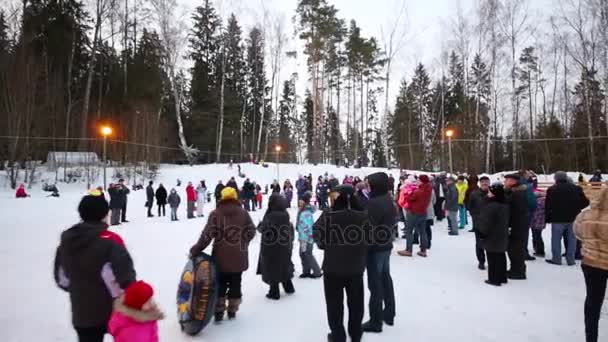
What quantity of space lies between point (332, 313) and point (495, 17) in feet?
86.0

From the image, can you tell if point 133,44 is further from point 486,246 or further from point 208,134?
point 486,246

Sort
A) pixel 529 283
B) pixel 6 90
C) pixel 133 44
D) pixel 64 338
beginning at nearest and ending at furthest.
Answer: pixel 64 338 → pixel 529 283 → pixel 6 90 → pixel 133 44

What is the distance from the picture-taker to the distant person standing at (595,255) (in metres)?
3.00

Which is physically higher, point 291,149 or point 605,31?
point 605,31

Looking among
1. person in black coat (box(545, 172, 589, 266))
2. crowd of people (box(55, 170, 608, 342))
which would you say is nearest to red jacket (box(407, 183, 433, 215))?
crowd of people (box(55, 170, 608, 342))

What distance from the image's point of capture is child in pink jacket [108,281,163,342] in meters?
2.20

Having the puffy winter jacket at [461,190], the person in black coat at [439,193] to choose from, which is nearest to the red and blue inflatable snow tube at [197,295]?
the puffy winter jacket at [461,190]

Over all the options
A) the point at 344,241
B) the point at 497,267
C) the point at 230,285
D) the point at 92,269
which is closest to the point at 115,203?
the point at 230,285

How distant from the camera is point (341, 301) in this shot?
10.6 feet

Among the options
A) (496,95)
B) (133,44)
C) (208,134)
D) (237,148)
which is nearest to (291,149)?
(237,148)

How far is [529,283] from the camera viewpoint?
5465 millimetres

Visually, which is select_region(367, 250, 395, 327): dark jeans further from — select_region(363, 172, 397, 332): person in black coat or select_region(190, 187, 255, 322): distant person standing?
select_region(190, 187, 255, 322): distant person standing

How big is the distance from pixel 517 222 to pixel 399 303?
2.53 m

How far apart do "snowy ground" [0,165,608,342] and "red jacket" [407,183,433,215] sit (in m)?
1.01
